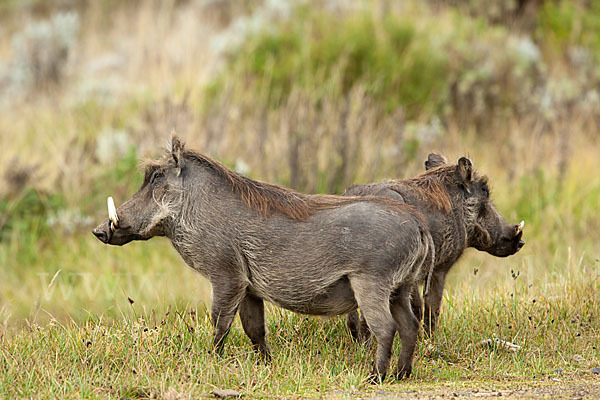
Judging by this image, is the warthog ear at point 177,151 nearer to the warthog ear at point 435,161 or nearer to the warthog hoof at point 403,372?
the warthog hoof at point 403,372

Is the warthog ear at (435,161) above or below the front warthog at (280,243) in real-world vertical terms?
above

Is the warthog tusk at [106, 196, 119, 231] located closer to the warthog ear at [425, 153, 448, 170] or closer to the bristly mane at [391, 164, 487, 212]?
the bristly mane at [391, 164, 487, 212]

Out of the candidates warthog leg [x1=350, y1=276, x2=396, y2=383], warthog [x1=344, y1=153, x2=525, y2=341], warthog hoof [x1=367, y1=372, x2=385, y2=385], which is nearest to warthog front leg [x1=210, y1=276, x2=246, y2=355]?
warthog leg [x1=350, y1=276, x2=396, y2=383]

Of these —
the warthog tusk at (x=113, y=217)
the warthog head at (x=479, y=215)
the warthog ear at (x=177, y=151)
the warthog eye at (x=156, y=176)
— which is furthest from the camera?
the warthog head at (x=479, y=215)

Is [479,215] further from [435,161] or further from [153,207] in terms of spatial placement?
[153,207]

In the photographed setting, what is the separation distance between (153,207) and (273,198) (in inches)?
27.2

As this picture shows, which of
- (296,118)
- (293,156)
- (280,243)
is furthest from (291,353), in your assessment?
(296,118)

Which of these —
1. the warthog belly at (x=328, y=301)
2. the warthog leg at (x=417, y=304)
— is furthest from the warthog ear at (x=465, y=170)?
the warthog belly at (x=328, y=301)

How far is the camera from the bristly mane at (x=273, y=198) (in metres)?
4.84

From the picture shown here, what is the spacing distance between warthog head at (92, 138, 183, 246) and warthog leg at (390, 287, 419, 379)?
4.30ft

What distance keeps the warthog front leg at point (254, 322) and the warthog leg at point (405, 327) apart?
762 mm

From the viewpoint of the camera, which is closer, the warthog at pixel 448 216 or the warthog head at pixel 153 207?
the warthog head at pixel 153 207

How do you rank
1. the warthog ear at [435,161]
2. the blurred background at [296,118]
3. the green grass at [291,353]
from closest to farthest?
1. the green grass at [291,353]
2. the warthog ear at [435,161]
3. the blurred background at [296,118]

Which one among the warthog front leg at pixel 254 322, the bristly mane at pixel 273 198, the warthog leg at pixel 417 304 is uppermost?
the bristly mane at pixel 273 198
